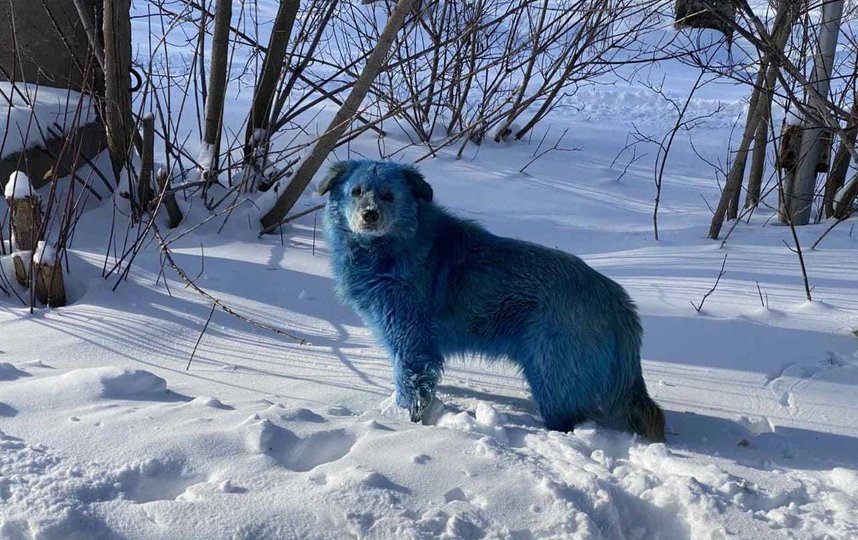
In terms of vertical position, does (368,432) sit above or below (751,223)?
below

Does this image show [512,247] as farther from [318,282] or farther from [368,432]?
[318,282]

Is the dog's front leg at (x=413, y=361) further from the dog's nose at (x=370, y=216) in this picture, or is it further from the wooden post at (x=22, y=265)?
the wooden post at (x=22, y=265)

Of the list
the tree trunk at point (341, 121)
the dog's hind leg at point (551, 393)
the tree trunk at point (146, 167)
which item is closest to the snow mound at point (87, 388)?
the dog's hind leg at point (551, 393)

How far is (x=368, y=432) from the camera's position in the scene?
2.99m

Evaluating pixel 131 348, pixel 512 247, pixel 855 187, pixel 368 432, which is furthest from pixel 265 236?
pixel 855 187

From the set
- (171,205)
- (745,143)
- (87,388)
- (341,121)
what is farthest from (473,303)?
(745,143)

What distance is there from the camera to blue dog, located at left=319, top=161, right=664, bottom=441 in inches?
140

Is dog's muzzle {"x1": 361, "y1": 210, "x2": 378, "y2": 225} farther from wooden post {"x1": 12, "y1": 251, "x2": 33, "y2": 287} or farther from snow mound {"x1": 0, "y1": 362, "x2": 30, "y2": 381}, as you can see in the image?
wooden post {"x1": 12, "y1": 251, "x2": 33, "y2": 287}

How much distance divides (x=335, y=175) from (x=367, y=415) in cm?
112

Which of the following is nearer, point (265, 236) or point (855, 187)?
point (265, 236)

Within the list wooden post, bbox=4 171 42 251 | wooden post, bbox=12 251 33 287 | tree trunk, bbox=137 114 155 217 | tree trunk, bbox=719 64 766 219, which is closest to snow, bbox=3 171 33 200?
wooden post, bbox=4 171 42 251

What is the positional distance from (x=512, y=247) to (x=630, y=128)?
10.8 metres

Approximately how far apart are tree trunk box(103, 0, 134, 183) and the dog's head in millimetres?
2650

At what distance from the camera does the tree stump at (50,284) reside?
4.82 meters
